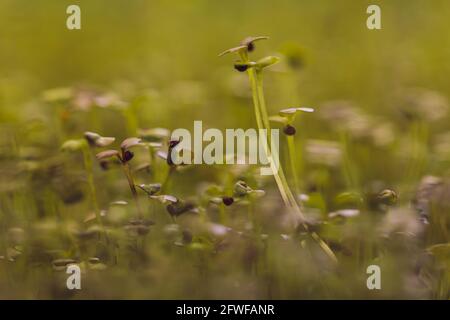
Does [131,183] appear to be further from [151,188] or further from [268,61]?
[268,61]

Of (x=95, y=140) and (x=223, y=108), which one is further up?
(x=223, y=108)

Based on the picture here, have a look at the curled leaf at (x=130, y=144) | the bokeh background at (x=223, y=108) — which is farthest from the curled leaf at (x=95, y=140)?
the bokeh background at (x=223, y=108)

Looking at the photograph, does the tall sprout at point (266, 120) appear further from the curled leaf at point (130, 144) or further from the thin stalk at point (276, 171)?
the curled leaf at point (130, 144)

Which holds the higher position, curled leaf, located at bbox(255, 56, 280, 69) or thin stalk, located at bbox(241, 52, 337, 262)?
curled leaf, located at bbox(255, 56, 280, 69)

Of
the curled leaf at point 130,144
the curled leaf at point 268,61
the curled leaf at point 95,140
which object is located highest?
the curled leaf at point 268,61

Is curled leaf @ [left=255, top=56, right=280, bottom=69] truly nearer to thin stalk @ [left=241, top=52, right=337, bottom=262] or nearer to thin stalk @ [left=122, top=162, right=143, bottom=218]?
thin stalk @ [left=241, top=52, right=337, bottom=262]

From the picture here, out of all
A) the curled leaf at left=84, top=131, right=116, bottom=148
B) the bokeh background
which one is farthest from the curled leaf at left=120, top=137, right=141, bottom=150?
the bokeh background

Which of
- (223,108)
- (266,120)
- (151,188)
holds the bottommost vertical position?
(151,188)

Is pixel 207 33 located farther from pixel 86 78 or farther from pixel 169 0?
pixel 86 78

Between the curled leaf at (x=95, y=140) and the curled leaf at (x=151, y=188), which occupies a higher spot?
the curled leaf at (x=95, y=140)

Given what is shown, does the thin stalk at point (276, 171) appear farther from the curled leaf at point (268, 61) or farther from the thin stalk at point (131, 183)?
the thin stalk at point (131, 183)

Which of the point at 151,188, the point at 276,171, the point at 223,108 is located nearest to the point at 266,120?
the point at 276,171
